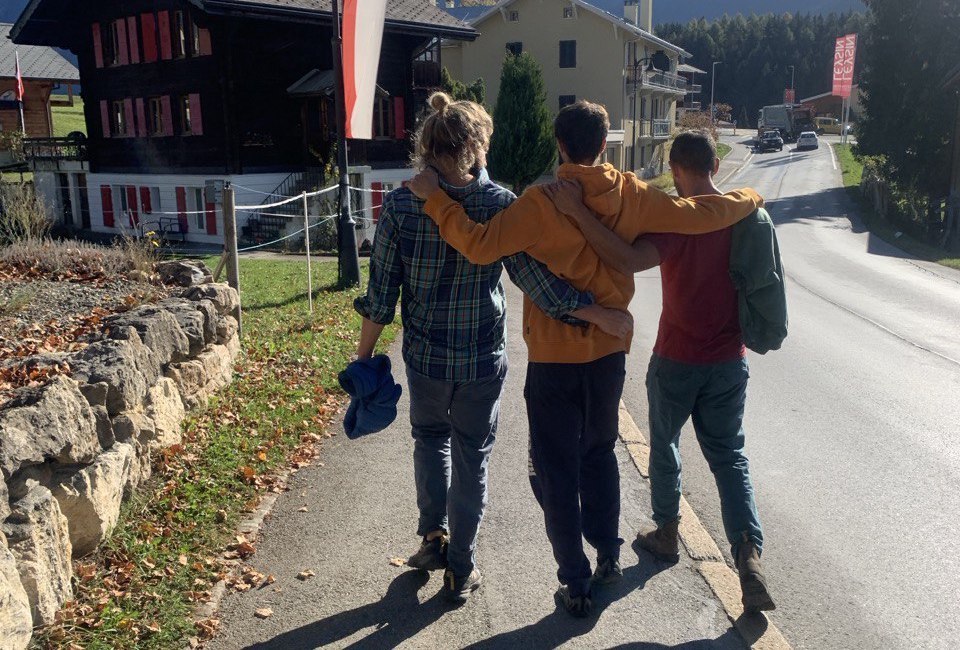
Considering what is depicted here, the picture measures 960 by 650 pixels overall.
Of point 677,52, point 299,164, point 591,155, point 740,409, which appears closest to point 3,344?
point 591,155

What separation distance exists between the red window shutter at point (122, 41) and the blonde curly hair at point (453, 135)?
32.4 m

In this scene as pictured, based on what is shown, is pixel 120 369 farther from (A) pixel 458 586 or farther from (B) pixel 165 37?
(B) pixel 165 37

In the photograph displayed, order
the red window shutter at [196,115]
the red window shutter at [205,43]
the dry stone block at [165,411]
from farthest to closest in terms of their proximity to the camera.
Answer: the red window shutter at [196,115] < the red window shutter at [205,43] < the dry stone block at [165,411]

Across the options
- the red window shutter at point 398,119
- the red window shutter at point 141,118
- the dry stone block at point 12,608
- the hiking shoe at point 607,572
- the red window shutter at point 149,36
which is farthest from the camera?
the red window shutter at point 398,119

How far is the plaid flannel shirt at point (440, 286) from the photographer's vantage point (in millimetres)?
3641

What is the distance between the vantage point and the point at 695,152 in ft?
12.7

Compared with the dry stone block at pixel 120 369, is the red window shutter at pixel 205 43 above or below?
above

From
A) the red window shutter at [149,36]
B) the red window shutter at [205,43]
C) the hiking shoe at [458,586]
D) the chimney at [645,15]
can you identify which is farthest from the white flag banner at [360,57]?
the chimney at [645,15]

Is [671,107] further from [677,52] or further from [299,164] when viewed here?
[299,164]

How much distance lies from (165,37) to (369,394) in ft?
98.9

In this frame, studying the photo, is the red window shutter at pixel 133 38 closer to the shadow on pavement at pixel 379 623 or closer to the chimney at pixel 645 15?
the shadow on pavement at pixel 379 623

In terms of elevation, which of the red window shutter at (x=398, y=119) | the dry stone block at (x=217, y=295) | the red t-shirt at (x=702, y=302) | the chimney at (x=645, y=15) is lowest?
the dry stone block at (x=217, y=295)

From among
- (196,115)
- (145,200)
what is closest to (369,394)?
(196,115)

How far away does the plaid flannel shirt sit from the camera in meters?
3.64
